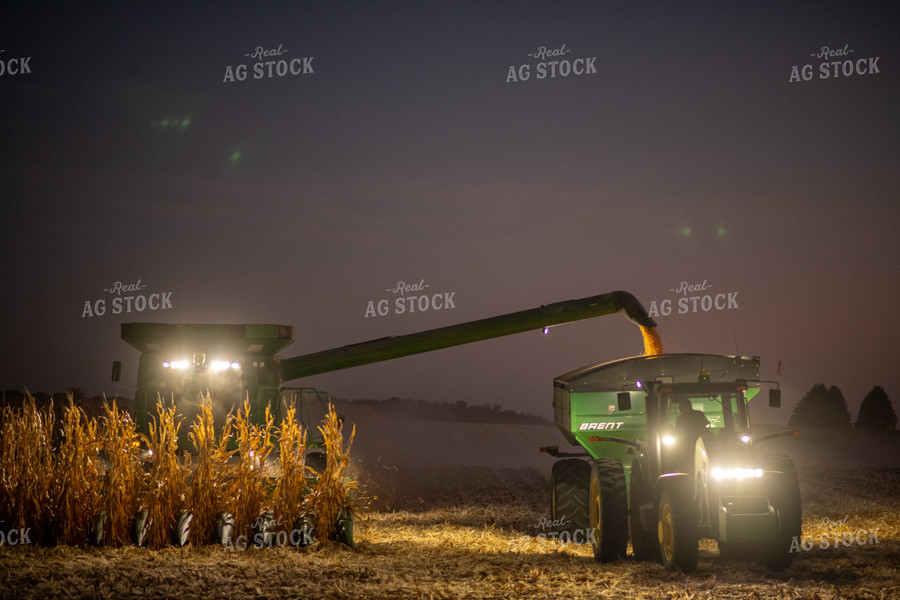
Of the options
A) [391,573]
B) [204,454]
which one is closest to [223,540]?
[204,454]

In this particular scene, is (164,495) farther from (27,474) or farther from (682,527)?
(682,527)

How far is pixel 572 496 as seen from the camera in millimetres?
13492

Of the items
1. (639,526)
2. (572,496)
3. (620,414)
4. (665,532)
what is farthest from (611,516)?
(620,414)

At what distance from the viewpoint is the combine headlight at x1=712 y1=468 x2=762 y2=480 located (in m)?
9.58

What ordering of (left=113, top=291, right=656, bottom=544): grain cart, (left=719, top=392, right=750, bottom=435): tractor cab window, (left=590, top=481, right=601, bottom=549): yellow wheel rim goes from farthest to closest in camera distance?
(left=113, top=291, right=656, bottom=544): grain cart, (left=590, top=481, right=601, bottom=549): yellow wheel rim, (left=719, top=392, right=750, bottom=435): tractor cab window

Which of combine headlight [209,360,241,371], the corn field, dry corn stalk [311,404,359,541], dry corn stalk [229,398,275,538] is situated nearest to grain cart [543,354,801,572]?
dry corn stalk [311,404,359,541]

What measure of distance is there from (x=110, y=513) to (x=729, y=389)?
7.73 metres

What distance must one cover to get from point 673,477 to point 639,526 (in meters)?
1.68

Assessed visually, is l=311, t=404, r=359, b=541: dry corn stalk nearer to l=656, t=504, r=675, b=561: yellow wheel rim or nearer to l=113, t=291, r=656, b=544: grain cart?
l=113, t=291, r=656, b=544: grain cart

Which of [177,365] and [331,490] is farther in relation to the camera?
[177,365]

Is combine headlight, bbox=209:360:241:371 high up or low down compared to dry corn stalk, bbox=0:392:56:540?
up

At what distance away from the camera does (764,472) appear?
31.9 feet

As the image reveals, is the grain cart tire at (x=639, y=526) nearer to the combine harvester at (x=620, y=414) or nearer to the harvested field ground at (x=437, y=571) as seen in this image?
the combine harvester at (x=620, y=414)

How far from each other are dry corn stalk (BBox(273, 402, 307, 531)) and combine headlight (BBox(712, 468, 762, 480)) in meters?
5.24
